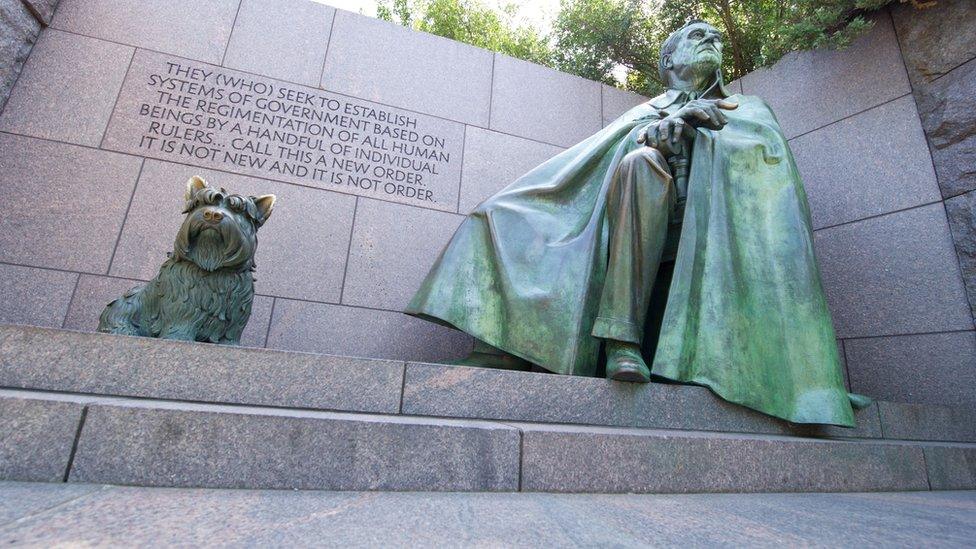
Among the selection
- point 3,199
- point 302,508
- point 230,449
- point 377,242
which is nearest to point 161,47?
point 3,199

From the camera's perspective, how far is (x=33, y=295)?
395 centimetres

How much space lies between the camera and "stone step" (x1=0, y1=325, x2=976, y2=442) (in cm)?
206

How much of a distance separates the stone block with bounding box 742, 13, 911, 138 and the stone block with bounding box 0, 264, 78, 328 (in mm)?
6886

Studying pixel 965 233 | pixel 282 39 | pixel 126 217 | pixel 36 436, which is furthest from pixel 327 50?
pixel 965 233

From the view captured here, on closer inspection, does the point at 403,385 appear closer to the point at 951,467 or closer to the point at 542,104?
the point at 951,467

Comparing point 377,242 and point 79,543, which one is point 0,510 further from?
point 377,242

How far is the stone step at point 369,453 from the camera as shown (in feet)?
5.41

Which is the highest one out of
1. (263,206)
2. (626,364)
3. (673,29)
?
(673,29)

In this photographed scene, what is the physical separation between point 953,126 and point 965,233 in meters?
0.96

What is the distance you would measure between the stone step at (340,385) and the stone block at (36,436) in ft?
1.26

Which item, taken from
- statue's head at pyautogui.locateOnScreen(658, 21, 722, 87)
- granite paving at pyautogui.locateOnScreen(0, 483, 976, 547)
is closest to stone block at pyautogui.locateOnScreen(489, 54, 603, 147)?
statue's head at pyautogui.locateOnScreen(658, 21, 722, 87)

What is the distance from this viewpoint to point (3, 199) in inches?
160

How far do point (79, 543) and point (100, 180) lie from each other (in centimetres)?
433

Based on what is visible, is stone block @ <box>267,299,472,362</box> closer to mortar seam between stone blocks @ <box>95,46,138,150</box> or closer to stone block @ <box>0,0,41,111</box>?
mortar seam between stone blocks @ <box>95,46,138,150</box>
